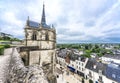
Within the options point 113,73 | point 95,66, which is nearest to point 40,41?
point 113,73

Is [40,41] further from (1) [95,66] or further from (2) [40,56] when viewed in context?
(1) [95,66]

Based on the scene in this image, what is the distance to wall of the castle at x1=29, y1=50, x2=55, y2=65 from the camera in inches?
721

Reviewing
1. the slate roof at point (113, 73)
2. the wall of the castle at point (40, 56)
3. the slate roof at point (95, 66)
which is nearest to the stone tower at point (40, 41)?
the wall of the castle at point (40, 56)

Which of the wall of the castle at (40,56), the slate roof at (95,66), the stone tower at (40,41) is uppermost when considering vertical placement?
the stone tower at (40,41)

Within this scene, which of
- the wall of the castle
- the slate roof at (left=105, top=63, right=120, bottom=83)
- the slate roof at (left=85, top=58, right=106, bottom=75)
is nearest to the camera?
the wall of the castle

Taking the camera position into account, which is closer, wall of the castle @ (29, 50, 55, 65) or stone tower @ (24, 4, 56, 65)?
wall of the castle @ (29, 50, 55, 65)

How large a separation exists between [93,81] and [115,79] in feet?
22.0

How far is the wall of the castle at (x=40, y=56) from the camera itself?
721 inches

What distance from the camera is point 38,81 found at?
3.03 meters

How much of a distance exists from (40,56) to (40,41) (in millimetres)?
2891

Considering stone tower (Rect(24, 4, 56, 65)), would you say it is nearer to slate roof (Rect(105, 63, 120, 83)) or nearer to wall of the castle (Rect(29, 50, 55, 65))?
wall of the castle (Rect(29, 50, 55, 65))

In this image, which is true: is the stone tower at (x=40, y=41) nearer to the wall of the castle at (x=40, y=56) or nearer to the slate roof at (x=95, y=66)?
the wall of the castle at (x=40, y=56)

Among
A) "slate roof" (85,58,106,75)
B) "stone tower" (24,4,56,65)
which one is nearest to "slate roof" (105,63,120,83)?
"slate roof" (85,58,106,75)

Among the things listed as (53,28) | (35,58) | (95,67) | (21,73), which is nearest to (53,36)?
(53,28)
